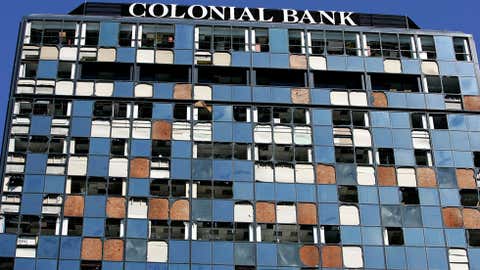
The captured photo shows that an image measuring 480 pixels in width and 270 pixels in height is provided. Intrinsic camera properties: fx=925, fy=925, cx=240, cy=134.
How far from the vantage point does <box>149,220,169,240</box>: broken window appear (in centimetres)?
5981

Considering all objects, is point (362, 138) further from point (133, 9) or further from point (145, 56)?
→ point (133, 9)

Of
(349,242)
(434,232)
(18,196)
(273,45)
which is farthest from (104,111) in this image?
(434,232)

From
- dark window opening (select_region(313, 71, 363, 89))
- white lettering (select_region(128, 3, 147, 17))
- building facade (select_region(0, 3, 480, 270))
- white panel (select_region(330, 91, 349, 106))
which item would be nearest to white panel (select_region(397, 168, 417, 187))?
building facade (select_region(0, 3, 480, 270))

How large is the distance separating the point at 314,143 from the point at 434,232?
10158 millimetres

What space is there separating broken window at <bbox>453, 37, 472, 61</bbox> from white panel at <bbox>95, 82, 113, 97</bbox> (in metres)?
26.1

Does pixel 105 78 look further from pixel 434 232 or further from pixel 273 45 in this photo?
pixel 434 232

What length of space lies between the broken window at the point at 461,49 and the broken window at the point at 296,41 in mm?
11833

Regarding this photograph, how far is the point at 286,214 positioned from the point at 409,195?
343 inches

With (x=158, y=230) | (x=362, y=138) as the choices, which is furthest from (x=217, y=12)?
(x=158, y=230)

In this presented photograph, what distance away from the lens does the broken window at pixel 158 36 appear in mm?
67812

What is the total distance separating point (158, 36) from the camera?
224ft

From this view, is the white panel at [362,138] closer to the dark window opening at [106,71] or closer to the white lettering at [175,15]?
the white lettering at [175,15]

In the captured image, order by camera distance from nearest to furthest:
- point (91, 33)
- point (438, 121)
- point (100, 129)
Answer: point (100, 129)
point (438, 121)
point (91, 33)

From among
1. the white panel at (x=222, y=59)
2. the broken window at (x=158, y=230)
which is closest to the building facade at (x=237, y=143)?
the broken window at (x=158, y=230)
